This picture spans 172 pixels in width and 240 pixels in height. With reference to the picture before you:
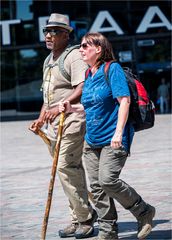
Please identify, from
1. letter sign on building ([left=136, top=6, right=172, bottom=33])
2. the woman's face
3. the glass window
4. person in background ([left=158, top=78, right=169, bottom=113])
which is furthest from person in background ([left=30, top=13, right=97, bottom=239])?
the glass window

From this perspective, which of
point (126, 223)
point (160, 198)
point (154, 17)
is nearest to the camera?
point (126, 223)

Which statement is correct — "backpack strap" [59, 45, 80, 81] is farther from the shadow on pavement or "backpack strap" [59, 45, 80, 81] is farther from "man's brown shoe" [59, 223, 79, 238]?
the shadow on pavement

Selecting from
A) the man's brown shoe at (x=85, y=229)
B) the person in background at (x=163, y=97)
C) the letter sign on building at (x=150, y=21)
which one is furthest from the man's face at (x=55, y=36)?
the letter sign on building at (x=150, y=21)

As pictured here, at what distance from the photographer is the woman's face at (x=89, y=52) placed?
5.63 meters

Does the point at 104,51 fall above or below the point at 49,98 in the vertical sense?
above

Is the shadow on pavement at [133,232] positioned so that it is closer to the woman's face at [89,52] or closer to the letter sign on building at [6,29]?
the woman's face at [89,52]

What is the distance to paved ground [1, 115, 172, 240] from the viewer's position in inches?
260

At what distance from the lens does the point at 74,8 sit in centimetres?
2991

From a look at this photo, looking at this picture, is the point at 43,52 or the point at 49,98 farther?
the point at 43,52

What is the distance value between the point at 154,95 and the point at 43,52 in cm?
527

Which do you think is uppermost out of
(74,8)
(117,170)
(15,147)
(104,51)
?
(74,8)

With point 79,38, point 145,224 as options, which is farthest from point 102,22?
point 145,224

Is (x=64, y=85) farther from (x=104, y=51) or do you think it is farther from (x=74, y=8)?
(x=74, y=8)

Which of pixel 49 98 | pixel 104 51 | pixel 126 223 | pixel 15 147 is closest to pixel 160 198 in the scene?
pixel 126 223
